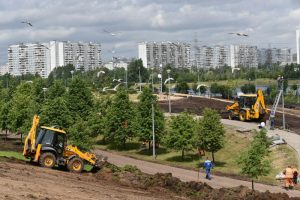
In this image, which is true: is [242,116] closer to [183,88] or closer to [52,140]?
[52,140]

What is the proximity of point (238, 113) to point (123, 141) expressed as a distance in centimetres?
1706

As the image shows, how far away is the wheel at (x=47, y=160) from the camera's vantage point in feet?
114

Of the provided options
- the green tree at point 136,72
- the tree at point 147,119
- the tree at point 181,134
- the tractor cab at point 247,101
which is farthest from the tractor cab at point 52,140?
the green tree at point 136,72

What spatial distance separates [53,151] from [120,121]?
103 ft

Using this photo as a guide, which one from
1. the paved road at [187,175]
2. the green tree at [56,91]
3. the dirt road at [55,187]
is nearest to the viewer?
the dirt road at [55,187]

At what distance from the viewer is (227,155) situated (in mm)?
55531

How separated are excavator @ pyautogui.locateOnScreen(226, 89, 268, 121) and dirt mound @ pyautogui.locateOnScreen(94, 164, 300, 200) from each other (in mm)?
34827

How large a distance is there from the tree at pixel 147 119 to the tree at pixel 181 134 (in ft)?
12.8

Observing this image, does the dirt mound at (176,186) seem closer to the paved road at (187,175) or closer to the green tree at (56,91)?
the paved road at (187,175)

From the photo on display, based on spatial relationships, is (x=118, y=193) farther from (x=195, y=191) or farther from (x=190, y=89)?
(x=190, y=89)

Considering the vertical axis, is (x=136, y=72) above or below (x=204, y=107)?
above

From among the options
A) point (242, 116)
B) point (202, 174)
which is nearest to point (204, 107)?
point (242, 116)

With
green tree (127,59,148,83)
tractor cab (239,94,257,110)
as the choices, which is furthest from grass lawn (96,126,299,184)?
green tree (127,59,148,83)

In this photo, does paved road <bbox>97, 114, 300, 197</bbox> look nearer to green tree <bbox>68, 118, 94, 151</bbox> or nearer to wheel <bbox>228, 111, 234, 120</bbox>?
green tree <bbox>68, 118, 94, 151</bbox>
